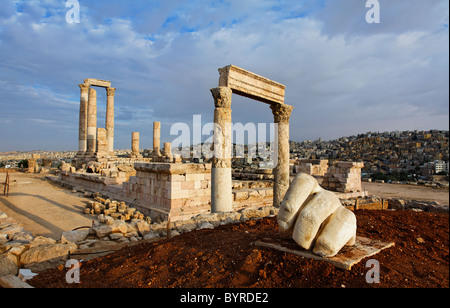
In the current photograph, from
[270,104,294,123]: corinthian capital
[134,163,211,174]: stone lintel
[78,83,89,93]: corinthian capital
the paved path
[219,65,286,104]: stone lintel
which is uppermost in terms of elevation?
[78,83,89,93]: corinthian capital

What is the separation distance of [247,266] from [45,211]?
32.4 feet

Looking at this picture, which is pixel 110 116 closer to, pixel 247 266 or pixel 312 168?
pixel 312 168

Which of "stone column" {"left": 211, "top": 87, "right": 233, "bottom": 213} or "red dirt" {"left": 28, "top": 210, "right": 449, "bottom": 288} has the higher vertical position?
"stone column" {"left": 211, "top": 87, "right": 233, "bottom": 213}

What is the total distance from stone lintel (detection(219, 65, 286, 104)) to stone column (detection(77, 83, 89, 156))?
73.3 ft

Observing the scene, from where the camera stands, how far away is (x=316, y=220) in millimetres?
2926

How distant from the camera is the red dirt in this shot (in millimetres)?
2641

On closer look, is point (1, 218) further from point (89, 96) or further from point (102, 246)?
point (89, 96)

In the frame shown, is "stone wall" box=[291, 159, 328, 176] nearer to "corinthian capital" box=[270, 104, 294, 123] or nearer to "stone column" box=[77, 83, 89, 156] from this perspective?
"corinthian capital" box=[270, 104, 294, 123]

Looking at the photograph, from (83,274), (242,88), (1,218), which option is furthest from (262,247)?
(1,218)

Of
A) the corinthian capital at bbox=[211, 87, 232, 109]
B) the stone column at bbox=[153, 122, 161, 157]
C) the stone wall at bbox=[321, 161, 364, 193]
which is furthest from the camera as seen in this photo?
the stone column at bbox=[153, 122, 161, 157]

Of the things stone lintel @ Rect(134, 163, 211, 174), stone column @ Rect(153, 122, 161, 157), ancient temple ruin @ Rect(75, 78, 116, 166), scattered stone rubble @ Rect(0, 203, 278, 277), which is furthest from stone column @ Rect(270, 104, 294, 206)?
stone column @ Rect(153, 122, 161, 157)

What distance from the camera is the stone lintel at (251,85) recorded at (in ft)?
24.9

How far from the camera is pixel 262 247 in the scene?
339 centimetres
